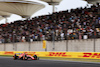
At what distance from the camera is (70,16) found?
106 feet

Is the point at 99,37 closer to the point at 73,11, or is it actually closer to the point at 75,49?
the point at 75,49

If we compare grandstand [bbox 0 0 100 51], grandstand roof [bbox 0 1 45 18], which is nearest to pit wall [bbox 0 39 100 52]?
grandstand [bbox 0 0 100 51]

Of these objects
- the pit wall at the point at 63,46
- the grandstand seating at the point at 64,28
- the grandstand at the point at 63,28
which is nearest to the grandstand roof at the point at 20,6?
the grandstand at the point at 63,28

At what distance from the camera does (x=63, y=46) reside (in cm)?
3011

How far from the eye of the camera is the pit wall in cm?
2683

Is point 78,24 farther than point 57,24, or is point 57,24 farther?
point 57,24

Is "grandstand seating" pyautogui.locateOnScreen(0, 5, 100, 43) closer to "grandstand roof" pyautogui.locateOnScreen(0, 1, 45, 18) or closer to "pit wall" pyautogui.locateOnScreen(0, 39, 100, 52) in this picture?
"pit wall" pyautogui.locateOnScreen(0, 39, 100, 52)

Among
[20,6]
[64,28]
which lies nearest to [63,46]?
[64,28]

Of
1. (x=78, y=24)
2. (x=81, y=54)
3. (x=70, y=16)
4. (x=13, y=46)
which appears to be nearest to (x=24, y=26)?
(x=13, y=46)

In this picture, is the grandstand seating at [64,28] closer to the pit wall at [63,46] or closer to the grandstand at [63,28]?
the grandstand at [63,28]

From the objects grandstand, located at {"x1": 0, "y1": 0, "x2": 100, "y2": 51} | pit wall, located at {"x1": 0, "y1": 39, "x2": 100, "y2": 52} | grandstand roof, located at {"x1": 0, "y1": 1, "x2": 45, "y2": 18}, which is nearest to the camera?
pit wall, located at {"x1": 0, "y1": 39, "x2": 100, "y2": 52}

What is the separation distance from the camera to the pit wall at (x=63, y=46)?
26828mm

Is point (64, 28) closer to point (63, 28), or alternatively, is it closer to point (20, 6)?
point (63, 28)

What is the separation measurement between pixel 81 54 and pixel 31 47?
10093 millimetres
